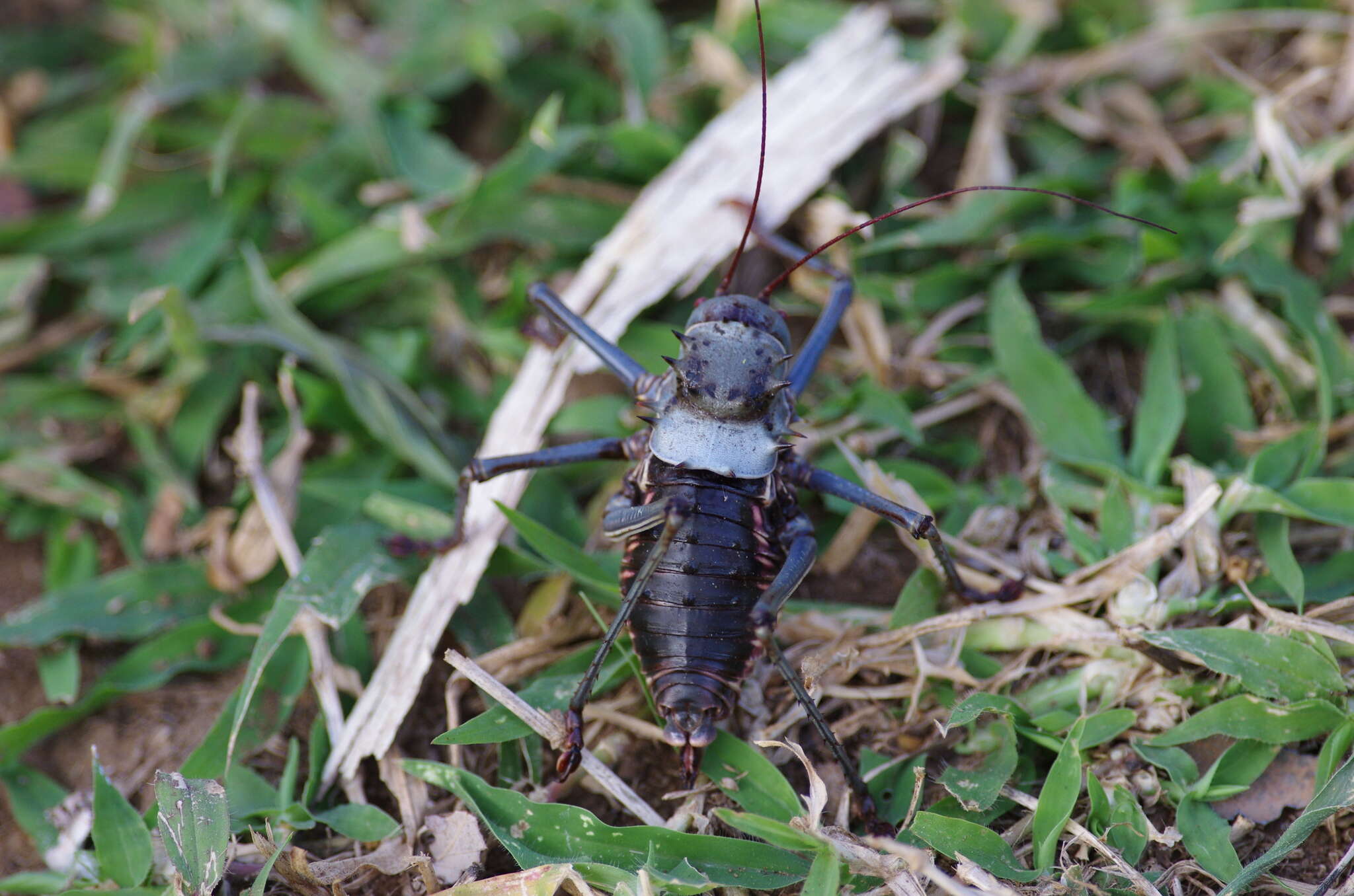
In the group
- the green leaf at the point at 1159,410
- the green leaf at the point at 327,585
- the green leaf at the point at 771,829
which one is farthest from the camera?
the green leaf at the point at 1159,410

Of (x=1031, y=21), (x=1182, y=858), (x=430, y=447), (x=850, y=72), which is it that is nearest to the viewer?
(x=1182, y=858)

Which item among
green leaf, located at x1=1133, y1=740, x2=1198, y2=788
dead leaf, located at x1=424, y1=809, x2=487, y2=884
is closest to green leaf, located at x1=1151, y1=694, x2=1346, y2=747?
green leaf, located at x1=1133, y1=740, x2=1198, y2=788

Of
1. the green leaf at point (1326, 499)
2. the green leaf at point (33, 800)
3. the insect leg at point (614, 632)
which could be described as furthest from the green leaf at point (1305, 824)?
the green leaf at point (33, 800)

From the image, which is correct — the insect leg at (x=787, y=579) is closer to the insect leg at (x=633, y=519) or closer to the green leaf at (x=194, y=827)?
the insect leg at (x=633, y=519)

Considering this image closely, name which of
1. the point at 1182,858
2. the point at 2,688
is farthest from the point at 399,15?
the point at 1182,858

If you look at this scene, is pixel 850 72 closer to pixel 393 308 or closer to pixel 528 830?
pixel 393 308

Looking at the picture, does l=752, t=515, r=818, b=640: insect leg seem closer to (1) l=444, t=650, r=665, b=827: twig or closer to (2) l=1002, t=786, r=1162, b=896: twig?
(1) l=444, t=650, r=665, b=827: twig
